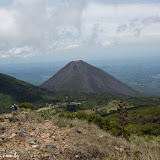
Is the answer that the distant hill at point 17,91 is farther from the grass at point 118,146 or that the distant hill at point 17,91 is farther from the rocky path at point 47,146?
the grass at point 118,146

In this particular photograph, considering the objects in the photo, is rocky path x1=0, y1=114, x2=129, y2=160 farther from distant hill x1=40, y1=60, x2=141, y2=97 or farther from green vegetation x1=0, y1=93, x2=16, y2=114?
distant hill x1=40, y1=60, x2=141, y2=97

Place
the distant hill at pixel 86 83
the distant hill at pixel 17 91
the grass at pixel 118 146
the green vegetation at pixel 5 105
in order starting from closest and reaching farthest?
the grass at pixel 118 146 < the green vegetation at pixel 5 105 < the distant hill at pixel 17 91 < the distant hill at pixel 86 83

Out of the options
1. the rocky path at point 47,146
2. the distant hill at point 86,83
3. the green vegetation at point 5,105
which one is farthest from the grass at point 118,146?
the distant hill at point 86,83

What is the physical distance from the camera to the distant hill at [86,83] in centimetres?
15850

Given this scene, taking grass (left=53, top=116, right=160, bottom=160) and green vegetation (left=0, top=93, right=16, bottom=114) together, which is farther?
green vegetation (left=0, top=93, right=16, bottom=114)

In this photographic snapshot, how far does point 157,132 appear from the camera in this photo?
2002 centimetres

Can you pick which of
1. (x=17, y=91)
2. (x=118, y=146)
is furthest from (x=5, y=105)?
(x=118, y=146)

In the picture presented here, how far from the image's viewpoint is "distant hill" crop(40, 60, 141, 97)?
520 ft

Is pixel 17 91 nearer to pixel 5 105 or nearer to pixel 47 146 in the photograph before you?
pixel 5 105

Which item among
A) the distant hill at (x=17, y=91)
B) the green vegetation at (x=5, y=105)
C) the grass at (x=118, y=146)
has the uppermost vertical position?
the grass at (x=118, y=146)

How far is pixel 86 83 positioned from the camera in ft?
567

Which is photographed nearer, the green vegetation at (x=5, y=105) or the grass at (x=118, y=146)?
the grass at (x=118, y=146)

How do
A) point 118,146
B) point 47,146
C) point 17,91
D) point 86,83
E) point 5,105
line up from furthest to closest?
1. point 86,83
2. point 17,91
3. point 5,105
4. point 118,146
5. point 47,146

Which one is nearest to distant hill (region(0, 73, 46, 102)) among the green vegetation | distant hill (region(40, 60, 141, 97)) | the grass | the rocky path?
the green vegetation
